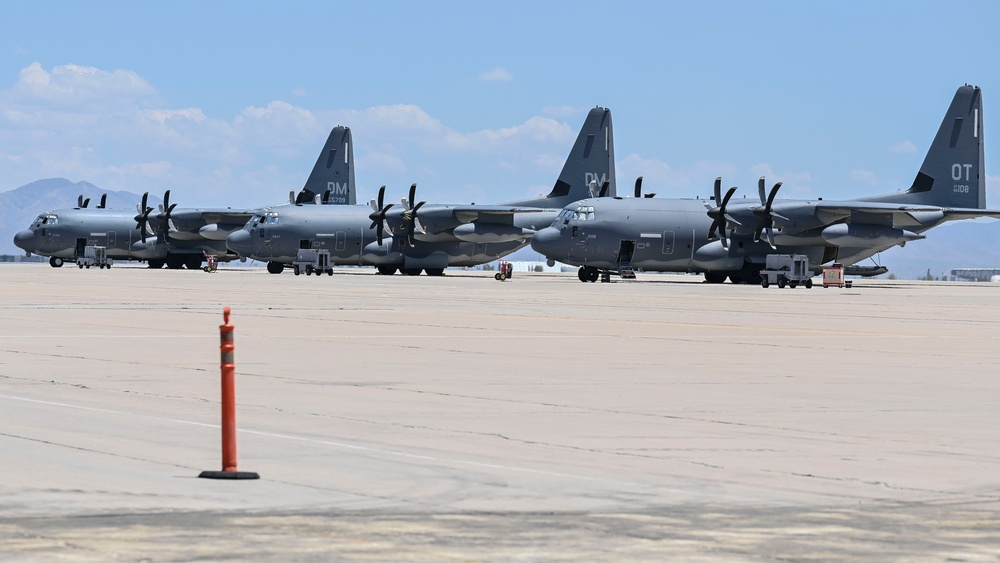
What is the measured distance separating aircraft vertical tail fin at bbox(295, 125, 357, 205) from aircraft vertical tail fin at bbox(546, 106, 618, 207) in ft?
69.3

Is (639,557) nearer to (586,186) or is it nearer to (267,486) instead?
(267,486)

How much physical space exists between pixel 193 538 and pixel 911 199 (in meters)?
78.3

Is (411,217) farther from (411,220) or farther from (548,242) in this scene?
(548,242)

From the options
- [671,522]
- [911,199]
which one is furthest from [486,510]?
[911,199]

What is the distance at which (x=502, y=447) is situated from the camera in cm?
1262

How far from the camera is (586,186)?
94750mm

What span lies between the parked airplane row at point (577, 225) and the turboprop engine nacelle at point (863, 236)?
8 centimetres

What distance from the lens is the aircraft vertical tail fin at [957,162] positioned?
81.8 m

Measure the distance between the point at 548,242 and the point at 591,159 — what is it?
57.5 feet

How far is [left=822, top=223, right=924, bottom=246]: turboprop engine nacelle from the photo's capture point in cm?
7581

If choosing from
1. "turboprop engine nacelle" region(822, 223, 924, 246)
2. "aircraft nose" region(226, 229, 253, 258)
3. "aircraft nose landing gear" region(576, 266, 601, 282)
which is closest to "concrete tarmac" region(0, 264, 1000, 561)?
"turboprop engine nacelle" region(822, 223, 924, 246)

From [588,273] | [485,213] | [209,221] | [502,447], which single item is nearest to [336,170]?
[209,221]

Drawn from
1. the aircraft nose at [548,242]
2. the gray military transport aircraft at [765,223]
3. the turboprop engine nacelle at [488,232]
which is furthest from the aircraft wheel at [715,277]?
the turboprop engine nacelle at [488,232]

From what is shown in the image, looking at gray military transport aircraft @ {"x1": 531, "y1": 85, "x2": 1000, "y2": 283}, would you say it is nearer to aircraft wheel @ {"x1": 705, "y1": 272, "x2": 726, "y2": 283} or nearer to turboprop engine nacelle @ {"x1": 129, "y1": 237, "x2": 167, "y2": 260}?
aircraft wheel @ {"x1": 705, "y1": 272, "x2": 726, "y2": 283}
